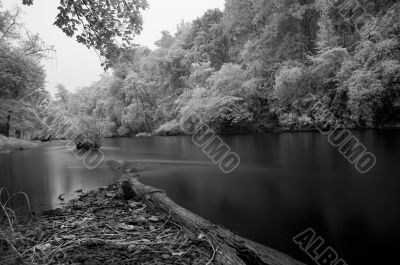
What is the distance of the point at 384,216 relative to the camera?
4.88 m

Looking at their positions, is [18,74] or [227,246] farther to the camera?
[18,74]

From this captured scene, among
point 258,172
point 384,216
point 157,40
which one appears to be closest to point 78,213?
point 384,216

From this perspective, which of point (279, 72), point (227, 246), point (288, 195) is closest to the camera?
point (227, 246)

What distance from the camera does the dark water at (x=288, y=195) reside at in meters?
Answer: 4.16

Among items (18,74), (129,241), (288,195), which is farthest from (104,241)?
(18,74)

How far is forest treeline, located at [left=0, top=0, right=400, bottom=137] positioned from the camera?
68.1 feet

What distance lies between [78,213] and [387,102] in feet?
73.6

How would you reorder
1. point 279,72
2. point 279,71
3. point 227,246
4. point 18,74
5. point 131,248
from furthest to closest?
point 279,71
point 279,72
point 18,74
point 227,246
point 131,248

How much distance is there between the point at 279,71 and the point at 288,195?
23.3m

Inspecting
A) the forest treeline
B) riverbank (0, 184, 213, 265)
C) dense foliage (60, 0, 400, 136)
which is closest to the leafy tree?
riverbank (0, 184, 213, 265)

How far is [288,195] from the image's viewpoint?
643 cm

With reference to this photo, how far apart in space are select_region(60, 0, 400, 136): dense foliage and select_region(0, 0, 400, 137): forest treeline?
8cm

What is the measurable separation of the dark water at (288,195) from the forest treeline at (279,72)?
1130cm

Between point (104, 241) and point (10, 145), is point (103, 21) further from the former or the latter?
point (10, 145)
